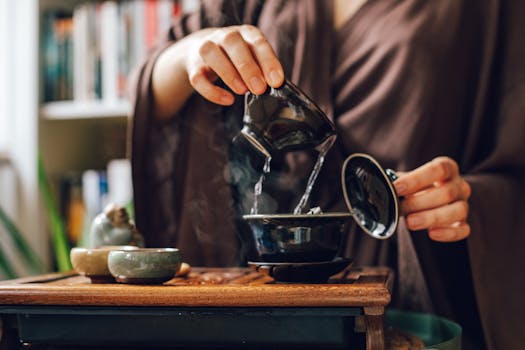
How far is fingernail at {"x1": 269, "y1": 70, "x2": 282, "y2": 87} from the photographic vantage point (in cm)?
90

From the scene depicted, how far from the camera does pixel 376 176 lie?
964 millimetres

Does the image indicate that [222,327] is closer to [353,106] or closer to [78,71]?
[353,106]

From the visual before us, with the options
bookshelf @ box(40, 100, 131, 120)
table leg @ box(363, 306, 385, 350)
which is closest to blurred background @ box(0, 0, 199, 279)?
bookshelf @ box(40, 100, 131, 120)

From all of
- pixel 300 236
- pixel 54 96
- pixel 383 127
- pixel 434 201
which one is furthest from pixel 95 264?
pixel 54 96

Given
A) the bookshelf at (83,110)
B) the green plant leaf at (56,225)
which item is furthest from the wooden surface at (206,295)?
the bookshelf at (83,110)

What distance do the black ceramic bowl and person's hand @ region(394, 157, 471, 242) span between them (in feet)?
0.65

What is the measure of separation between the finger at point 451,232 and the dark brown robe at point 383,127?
0.13m

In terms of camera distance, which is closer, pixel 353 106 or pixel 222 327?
pixel 222 327

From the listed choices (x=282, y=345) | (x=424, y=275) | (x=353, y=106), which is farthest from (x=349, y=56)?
(x=282, y=345)

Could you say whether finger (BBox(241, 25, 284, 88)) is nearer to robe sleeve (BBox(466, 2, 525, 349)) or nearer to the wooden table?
the wooden table

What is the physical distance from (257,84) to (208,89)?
128 millimetres

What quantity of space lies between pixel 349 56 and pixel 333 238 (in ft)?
2.03

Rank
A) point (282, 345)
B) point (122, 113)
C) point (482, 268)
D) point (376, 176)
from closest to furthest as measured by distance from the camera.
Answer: point (282, 345)
point (376, 176)
point (482, 268)
point (122, 113)

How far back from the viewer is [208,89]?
1.03 m
